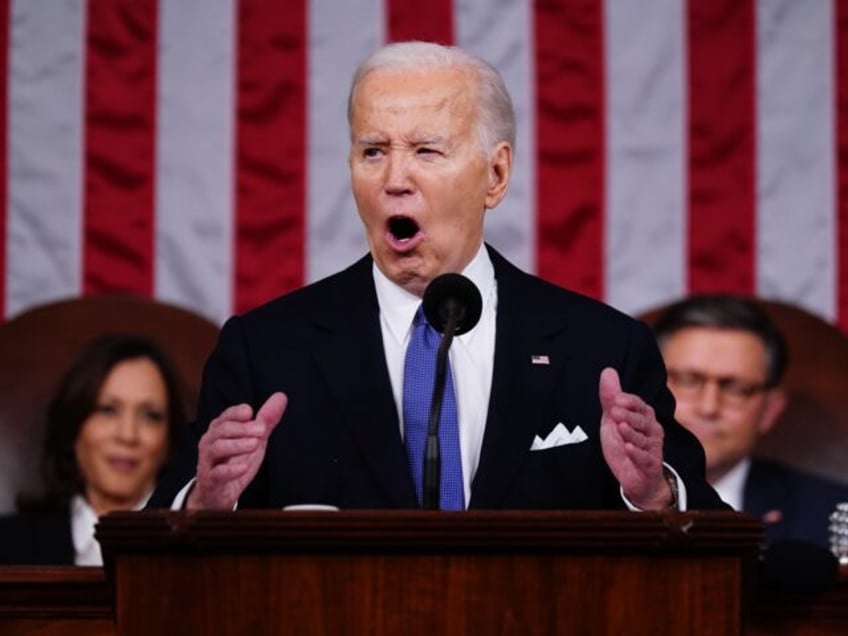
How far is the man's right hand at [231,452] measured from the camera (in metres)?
2.76

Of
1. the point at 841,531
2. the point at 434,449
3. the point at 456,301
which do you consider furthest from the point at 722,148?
the point at 434,449

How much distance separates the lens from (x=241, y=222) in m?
5.47

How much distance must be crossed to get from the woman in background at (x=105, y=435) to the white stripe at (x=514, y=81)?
981mm

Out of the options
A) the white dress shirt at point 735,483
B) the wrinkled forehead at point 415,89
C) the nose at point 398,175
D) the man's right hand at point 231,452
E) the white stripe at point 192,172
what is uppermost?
the white stripe at point 192,172

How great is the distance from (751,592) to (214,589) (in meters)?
0.82

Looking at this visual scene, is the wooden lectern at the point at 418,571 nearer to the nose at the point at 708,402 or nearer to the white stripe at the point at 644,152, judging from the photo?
the nose at the point at 708,402

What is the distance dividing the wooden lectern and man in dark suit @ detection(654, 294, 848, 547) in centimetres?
271

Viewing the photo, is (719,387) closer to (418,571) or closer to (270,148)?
(270,148)

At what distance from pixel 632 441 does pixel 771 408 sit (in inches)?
103

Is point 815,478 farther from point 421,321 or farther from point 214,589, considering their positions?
point 214,589

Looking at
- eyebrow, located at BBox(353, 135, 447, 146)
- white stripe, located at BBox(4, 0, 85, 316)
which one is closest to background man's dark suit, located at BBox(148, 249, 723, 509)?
eyebrow, located at BBox(353, 135, 447, 146)

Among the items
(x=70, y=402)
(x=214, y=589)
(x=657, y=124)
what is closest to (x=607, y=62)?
(x=657, y=124)

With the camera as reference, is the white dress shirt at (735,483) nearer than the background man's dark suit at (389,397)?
No

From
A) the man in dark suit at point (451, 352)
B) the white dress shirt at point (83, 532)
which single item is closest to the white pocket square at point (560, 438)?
the man in dark suit at point (451, 352)
